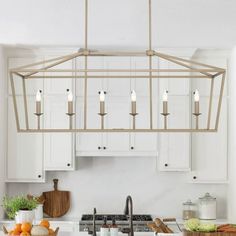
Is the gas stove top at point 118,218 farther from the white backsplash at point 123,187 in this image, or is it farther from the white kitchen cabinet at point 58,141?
the white kitchen cabinet at point 58,141

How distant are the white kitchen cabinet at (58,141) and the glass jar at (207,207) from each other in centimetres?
134

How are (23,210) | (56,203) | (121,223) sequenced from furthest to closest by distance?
(56,203), (121,223), (23,210)

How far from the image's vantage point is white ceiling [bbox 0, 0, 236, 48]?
15.3 ft

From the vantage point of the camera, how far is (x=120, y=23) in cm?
513

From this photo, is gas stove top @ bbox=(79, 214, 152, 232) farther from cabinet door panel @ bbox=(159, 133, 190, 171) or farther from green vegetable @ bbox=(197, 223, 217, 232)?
green vegetable @ bbox=(197, 223, 217, 232)

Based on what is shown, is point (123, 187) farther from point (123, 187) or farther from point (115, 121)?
point (115, 121)

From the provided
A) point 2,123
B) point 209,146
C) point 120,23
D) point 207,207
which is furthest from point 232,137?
point 2,123

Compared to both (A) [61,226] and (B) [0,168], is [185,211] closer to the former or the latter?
(A) [61,226]

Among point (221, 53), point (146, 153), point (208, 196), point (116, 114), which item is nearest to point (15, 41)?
point (116, 114)

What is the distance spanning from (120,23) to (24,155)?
1678mm

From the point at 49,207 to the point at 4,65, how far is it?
59.4 inches

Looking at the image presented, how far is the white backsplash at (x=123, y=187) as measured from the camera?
19.8 feet

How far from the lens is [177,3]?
4547mm

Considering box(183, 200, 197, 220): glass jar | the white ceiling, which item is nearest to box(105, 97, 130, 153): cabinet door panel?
the white ceiling
